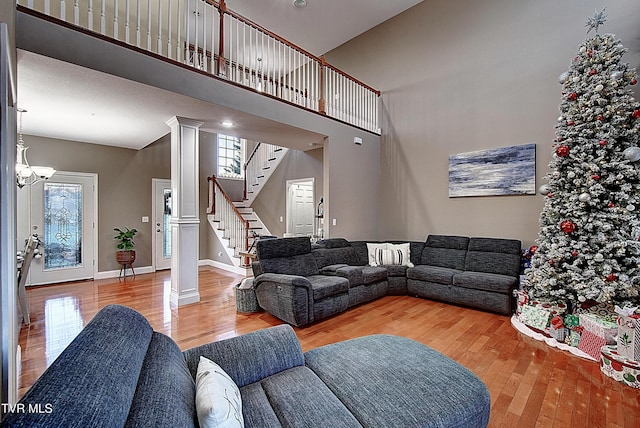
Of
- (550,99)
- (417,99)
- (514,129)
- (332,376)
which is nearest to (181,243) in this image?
(332,376)

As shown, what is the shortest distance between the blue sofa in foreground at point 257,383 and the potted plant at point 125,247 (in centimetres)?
540

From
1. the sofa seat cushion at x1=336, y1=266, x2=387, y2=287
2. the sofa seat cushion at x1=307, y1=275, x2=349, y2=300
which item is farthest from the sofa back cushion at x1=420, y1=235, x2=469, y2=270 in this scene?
the sofa seat cushion at x1=307, y1=275, x2=349, y2=300

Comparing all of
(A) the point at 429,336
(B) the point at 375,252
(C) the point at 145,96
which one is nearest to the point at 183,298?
(C) the point at 145,96

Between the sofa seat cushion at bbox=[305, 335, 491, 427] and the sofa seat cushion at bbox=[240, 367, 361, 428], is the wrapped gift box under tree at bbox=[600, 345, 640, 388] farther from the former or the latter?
the sofa seat cushion at bbox=[240, 367, 361, 428]

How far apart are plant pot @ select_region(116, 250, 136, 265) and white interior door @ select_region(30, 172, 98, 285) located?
520mm

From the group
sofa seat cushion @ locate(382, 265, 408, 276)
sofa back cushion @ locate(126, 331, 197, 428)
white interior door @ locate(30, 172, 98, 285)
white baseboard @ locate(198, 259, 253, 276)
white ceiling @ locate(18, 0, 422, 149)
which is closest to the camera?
sofa back cushion @ locate(126, 331, 197, 428)

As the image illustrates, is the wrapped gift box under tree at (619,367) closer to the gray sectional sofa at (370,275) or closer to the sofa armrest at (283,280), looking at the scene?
the gray sectional sofa at (370,275)

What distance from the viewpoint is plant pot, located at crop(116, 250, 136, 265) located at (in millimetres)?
5875

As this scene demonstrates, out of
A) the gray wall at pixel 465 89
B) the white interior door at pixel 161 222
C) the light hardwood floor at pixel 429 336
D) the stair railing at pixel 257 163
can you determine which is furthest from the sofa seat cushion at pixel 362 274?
the white interior door at pixel 161 222

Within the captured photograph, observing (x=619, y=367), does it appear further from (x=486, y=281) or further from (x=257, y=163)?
(x=257, y=163)

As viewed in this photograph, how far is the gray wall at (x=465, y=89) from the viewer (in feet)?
13.8

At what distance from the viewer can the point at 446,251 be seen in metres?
4.86

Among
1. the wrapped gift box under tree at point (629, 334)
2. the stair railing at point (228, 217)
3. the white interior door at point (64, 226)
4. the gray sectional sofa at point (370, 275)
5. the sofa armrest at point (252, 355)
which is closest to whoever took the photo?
the sofa armrest at point (252, 355)

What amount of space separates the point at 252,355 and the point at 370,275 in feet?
9.73
